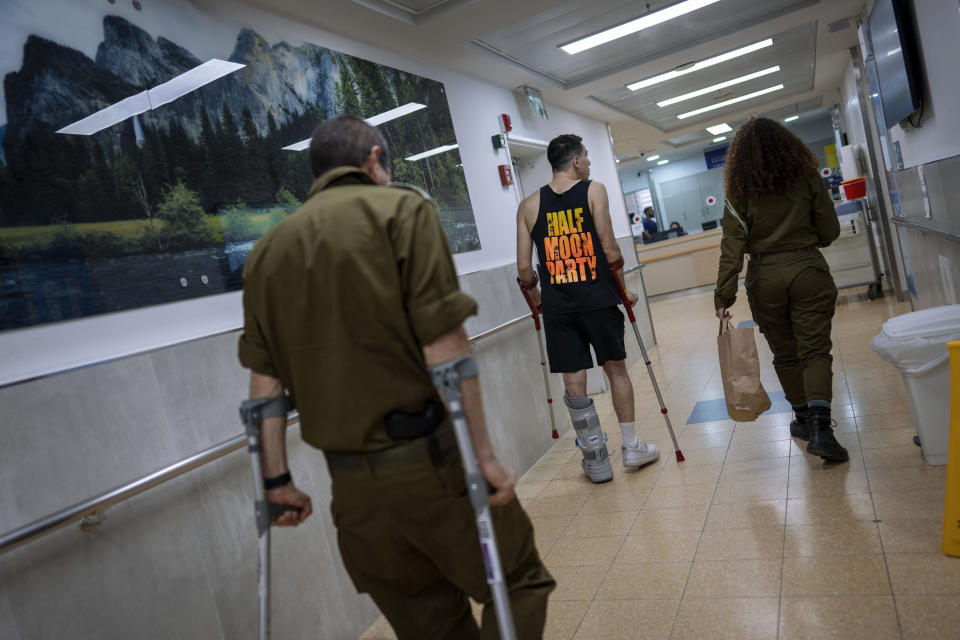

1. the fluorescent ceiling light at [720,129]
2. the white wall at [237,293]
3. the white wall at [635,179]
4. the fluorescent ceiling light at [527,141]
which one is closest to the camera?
the white wall at [237,293]

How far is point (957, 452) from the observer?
7.57 feet

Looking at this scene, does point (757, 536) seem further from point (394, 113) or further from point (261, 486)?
point (394, 113)

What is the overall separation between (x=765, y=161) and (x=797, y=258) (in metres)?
0.48

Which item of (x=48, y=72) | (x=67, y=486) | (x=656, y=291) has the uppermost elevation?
(x=48, y=72)

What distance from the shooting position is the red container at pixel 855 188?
27.3 ft

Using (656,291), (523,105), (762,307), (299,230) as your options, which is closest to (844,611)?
(762,307)

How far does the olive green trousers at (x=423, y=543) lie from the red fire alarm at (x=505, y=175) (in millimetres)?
4511

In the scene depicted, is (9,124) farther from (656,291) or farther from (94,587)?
(656,291)

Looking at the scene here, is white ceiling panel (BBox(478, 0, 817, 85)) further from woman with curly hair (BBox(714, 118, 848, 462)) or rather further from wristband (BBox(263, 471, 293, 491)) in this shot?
wristband (BBox(263, 471, 293, 491))

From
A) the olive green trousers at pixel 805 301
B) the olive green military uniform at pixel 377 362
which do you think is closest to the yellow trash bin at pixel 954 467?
the olive green trousers at pixel 805 301

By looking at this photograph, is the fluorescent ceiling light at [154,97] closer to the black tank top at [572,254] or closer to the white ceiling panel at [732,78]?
the black tank top at [572,254]

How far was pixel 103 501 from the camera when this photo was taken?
1881 mm

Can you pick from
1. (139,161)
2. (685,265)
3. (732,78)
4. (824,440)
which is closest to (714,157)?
A: (685,265)

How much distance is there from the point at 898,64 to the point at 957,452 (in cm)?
328
